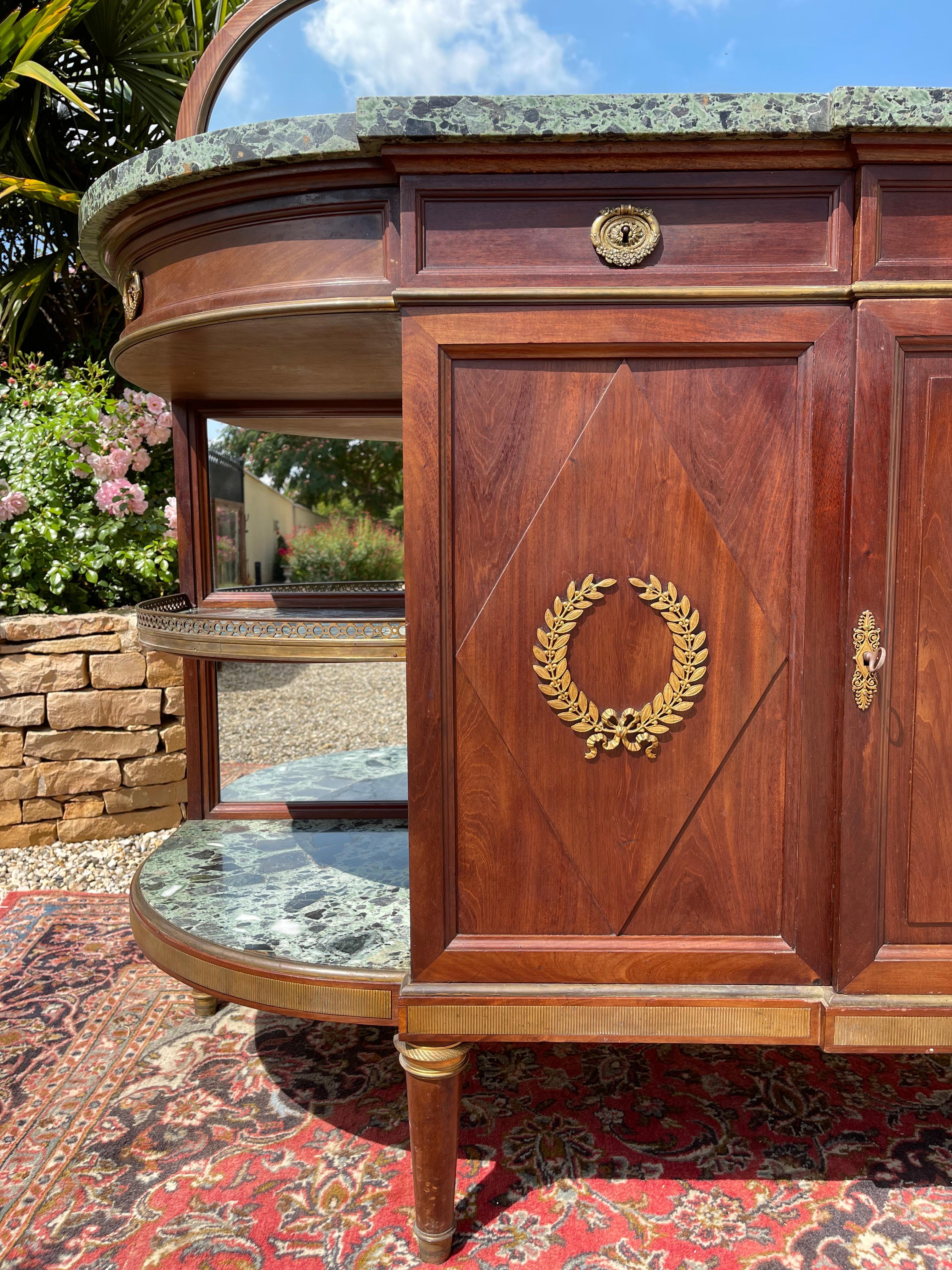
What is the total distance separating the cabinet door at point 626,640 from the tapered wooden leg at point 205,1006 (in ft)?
4.06

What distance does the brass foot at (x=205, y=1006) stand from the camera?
244cm

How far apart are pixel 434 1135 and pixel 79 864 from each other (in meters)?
2.67

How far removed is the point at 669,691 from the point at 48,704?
327 cm

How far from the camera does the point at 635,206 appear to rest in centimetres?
140

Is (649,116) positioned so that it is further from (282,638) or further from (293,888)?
(293,888)

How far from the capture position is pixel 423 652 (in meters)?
1.47

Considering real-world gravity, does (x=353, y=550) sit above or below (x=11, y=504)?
below

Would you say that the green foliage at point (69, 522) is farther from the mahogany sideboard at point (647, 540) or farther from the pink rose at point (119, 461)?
the mahogany sideboard at point (647, 540)

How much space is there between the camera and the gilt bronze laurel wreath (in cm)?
146

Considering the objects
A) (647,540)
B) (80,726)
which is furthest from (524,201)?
(80,726)

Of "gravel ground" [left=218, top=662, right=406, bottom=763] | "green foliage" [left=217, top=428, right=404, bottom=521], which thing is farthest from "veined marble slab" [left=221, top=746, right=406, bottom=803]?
"green foliage" [left=217, top=428, right=404, bottom=521]

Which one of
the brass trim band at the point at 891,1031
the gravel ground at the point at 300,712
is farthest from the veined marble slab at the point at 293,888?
the gravel ground at the point at 300,712

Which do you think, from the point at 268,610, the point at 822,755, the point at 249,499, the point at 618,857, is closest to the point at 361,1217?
the point at 618,857

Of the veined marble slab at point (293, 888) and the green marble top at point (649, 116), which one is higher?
the green marble top at point (649, 116)
